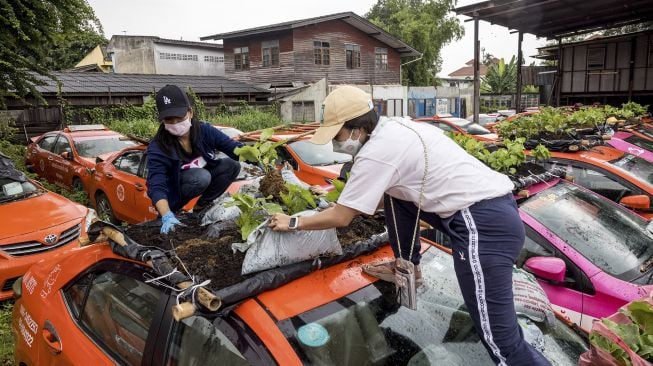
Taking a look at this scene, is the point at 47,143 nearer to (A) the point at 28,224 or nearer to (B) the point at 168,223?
(A) the point at 28,224

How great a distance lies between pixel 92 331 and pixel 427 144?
1.97m

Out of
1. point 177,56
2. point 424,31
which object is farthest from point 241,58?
point 424,31

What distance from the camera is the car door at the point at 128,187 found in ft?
21.1

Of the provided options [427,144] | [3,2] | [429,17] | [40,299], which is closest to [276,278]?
[427,144]

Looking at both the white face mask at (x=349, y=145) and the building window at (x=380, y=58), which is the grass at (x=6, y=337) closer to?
the white face mask at (x=349, y=145)

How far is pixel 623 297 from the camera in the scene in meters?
2.84

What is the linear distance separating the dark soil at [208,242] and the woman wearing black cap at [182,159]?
28 centimetres

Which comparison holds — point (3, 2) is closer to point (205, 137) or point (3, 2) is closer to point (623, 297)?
point (205, 137)

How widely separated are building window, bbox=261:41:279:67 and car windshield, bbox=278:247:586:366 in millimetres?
26442

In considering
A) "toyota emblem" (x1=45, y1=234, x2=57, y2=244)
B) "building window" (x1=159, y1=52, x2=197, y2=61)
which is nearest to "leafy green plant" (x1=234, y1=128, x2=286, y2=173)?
"toyota emblem" (x1=45, y1=234, x2=57, y2=244)

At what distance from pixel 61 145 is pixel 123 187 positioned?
3.84 m

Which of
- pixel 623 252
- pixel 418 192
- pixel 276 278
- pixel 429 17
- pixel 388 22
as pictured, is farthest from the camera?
pixel 388 22

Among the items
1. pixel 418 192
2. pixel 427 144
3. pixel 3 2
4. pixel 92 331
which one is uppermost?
pixel 3 2

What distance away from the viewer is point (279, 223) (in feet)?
6.46
